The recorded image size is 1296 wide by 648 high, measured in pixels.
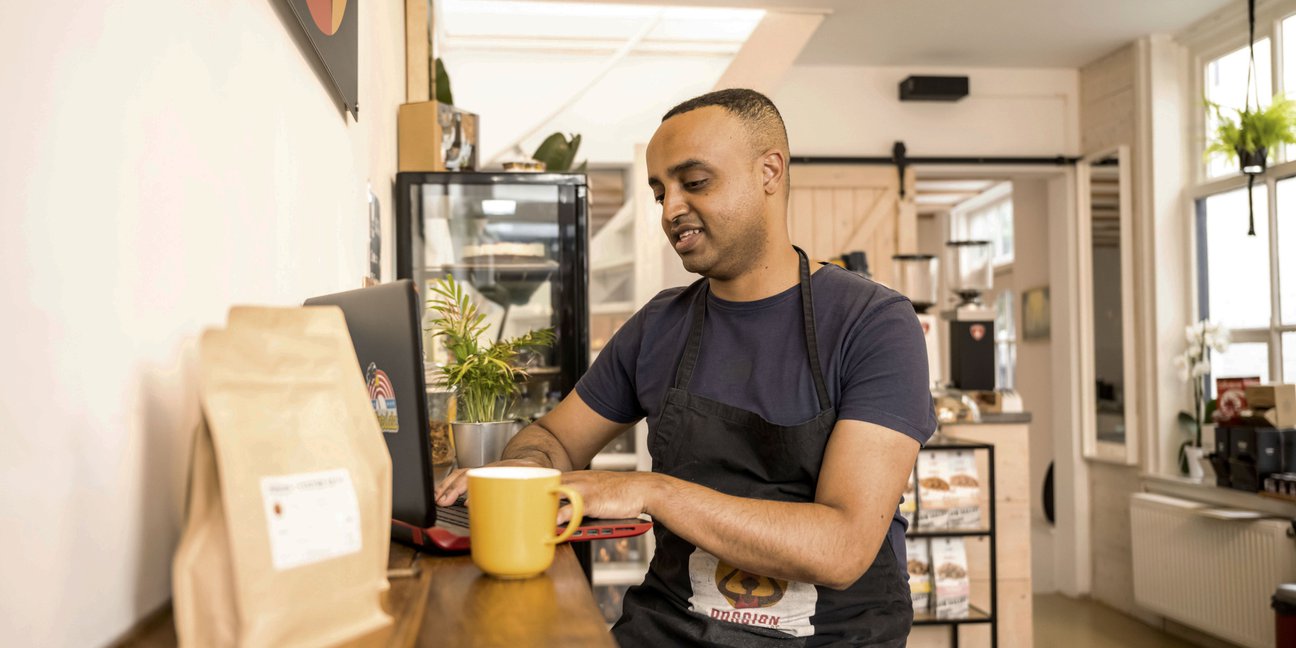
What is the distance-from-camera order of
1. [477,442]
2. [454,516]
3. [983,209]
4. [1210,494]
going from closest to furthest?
[454,516]
[477,442]
[1210,494]
[983,209]

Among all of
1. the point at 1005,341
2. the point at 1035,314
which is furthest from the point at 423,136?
the point at 1005,341

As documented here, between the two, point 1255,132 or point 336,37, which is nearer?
point 336,37

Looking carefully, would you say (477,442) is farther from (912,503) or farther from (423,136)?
(912,503)

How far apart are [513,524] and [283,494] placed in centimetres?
Answer: 30

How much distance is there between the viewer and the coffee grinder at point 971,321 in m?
4.52

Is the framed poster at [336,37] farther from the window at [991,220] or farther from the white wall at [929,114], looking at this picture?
the window at [991,220]

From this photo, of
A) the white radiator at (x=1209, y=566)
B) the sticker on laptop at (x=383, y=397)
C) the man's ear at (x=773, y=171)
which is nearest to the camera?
the sticker on laptop at (x=383, y=397)

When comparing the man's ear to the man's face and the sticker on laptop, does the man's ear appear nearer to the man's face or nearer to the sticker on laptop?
the man's face

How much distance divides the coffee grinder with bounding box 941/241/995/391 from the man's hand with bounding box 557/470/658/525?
3.54 m

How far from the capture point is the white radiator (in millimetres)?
4328

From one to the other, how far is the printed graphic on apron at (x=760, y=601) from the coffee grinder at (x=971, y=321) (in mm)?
3261

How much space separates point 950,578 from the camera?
3689mm

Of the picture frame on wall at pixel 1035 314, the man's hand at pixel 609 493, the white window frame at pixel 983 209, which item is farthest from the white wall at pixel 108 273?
the white window frame at pixel 983 209

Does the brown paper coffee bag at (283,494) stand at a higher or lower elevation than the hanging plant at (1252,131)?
lower
